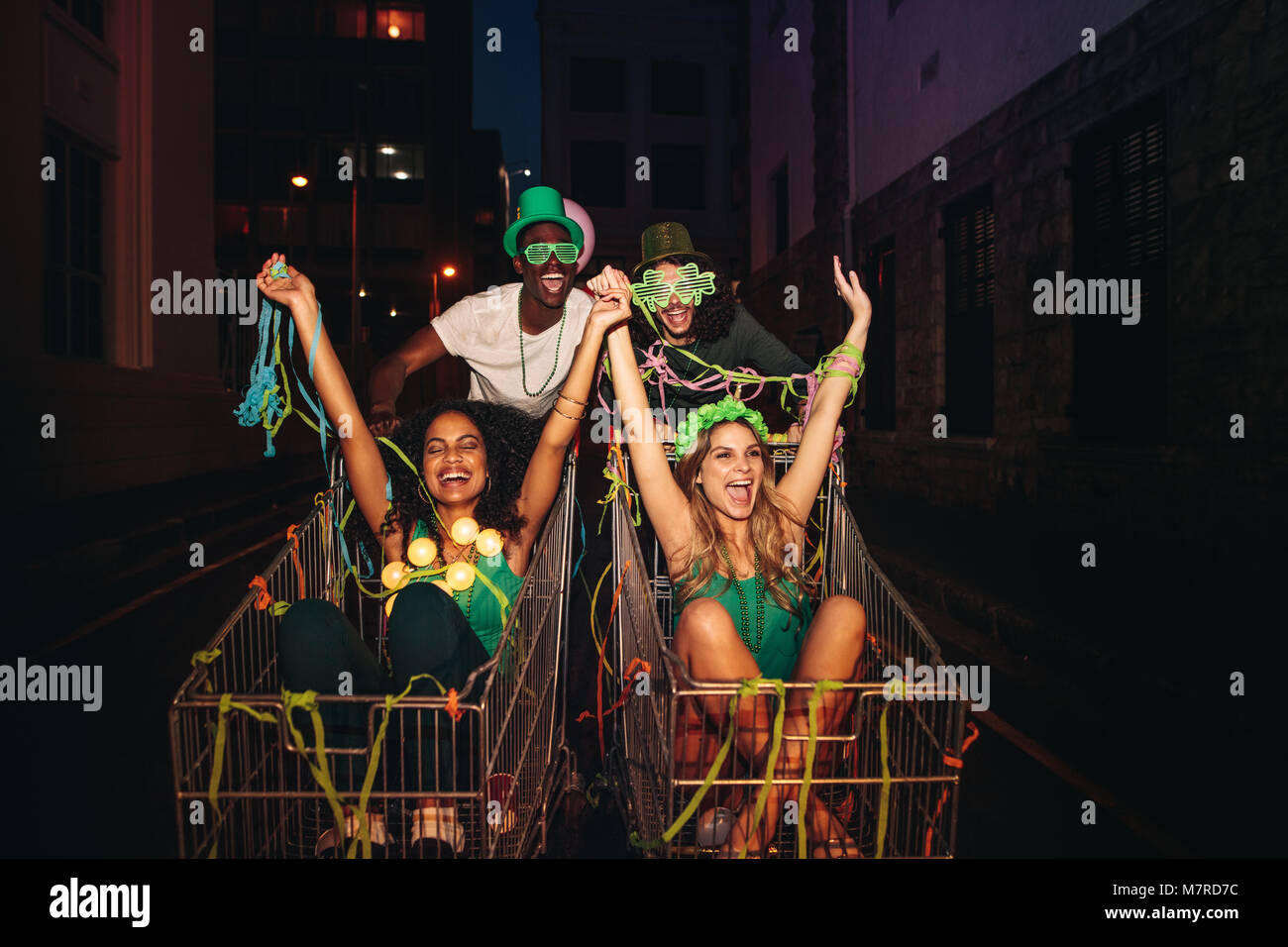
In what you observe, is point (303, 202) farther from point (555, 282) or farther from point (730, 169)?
point (555, 282)

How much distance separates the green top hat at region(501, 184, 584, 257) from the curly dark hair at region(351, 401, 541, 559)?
1033 millimetres

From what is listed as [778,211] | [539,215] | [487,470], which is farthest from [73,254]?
[778,211]

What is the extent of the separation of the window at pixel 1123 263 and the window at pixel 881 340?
15.8ft

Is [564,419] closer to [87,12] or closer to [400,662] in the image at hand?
[400,662]

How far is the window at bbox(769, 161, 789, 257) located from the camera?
60.7ft

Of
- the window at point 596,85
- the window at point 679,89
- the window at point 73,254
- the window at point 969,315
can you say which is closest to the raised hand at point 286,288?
the window at point 969,315

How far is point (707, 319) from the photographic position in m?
3.99

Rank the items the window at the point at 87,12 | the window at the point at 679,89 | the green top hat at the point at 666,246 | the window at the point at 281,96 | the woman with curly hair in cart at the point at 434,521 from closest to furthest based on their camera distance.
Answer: the woman with curly hair in cart at the point at 434,521 < the green top hat at the point at 666,246 < the window at the point at 87,12 < the window at the point at 679,89 < the window at the point at 281,96

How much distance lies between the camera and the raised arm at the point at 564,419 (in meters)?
2.74

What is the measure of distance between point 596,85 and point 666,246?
30646mm

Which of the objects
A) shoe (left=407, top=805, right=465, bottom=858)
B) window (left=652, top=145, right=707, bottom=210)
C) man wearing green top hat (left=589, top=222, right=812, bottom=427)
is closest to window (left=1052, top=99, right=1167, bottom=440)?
man wearing green top hat (left=589, top=222, right=812, bottom=427)

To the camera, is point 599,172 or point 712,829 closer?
point 712,829

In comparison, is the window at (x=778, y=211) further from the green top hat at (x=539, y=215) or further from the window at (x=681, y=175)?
the green top hat at (x=539, y=215)

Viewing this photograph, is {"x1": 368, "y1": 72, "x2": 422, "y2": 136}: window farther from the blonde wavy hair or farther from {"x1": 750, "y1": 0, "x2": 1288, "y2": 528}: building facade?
the blonde wavy hair
